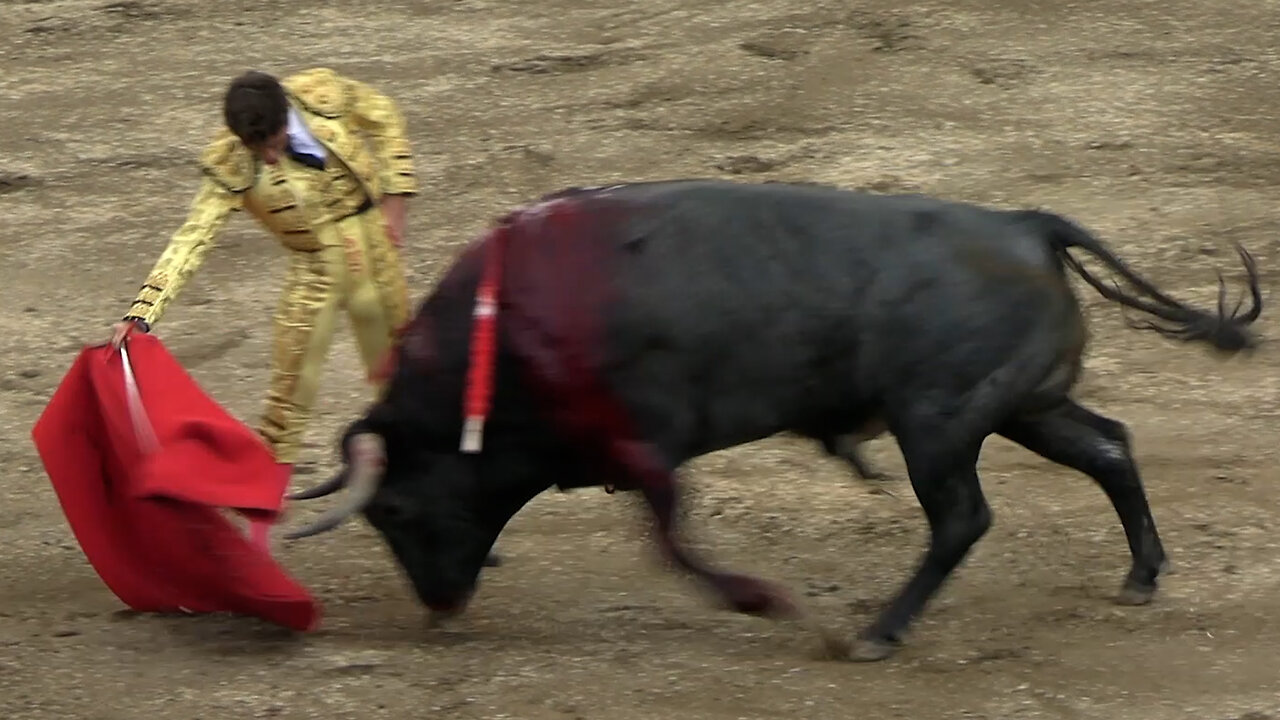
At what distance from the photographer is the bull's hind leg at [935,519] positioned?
4.57 m

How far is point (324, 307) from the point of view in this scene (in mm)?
5219

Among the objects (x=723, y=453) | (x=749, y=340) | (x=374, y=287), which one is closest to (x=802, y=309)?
(x=749, y=340)

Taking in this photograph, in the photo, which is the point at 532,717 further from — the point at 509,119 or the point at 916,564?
the point at 509,119

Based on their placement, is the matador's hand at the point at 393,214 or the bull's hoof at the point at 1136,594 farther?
the matador's hand at the point at 393,214

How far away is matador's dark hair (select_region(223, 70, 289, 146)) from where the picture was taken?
4840 mm

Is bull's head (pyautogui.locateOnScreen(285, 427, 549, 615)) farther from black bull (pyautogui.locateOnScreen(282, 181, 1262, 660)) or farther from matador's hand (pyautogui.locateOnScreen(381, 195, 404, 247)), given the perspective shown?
matador's hand (pyautogui.locateOnScreen(381, 195, 404, 247))

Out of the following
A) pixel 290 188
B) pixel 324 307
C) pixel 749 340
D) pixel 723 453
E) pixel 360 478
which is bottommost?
pixel 723 453

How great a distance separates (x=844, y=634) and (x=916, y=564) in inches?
19.4

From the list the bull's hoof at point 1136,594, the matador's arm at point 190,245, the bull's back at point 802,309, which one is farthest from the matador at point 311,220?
the bull's hoof at point 1136,594

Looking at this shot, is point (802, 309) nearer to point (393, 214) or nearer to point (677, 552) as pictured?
point (677, 552)

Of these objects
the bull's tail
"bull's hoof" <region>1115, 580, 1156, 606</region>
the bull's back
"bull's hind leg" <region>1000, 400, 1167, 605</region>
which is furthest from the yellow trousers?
"bull's hoof" <region>1115, 580, 1156, 606</region>

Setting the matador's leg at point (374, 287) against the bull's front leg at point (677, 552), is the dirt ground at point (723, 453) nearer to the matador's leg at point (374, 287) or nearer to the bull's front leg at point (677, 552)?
the bull's front leg at point (677, 552)

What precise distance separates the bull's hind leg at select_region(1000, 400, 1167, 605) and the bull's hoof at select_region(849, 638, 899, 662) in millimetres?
561

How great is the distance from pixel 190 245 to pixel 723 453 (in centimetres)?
180
